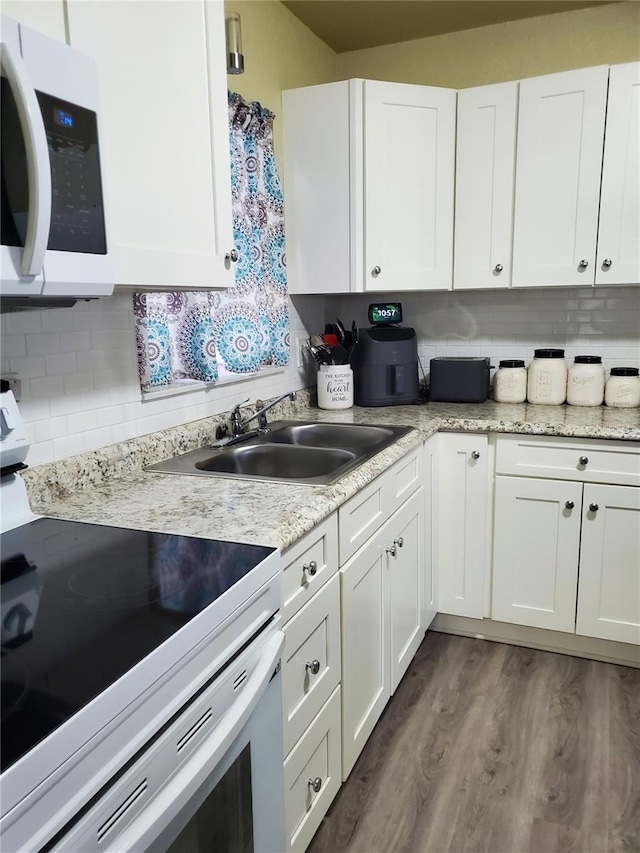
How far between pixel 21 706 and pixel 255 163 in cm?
202

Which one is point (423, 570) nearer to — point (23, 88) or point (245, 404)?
point (245, 404)

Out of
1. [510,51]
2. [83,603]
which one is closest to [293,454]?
[83,603]

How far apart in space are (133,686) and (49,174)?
2.38 feet

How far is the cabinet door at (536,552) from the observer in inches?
91.0

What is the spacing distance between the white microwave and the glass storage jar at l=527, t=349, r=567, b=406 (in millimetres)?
1966

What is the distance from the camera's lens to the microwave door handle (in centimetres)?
89

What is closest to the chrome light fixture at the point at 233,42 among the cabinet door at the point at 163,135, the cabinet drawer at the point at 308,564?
the cabinet door at the point at 163,135

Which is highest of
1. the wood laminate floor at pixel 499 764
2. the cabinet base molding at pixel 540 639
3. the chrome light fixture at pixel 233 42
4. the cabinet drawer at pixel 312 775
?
the chrome light fixture at pixel 233 42

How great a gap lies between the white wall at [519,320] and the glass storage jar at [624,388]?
0.60 feet

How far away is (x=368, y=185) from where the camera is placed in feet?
8.00

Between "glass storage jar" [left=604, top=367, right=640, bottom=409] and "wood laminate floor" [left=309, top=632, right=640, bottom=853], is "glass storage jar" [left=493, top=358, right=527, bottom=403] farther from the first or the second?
"wood laminate floor" [left=309, top=632, right=640, bottom=853]

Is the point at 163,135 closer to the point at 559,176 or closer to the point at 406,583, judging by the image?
the point at 406,583

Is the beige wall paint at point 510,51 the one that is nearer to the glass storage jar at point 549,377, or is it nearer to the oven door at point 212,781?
the glass storage jar at point 549,377

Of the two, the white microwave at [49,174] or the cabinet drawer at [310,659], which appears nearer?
the white microwave at [49,174]
